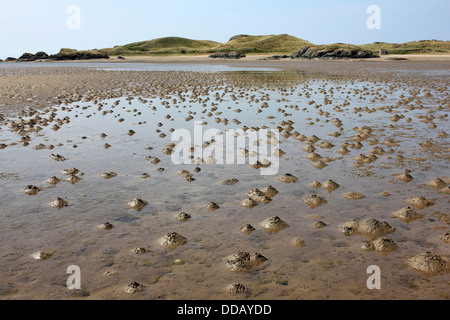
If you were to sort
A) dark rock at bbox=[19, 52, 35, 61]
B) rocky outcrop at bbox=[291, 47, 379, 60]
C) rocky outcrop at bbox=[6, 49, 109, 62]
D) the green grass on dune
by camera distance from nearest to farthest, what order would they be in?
1. rocky outcrop at bbox=[291, 47, 379, 60]
2. the green grass on dune
3. rocky outcrop at bbox=[6, 49, 109, 62]
4. dark rock at bbox=[19, 52, 35, 61]

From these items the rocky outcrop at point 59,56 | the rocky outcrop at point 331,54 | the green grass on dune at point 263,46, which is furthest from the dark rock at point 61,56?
the rocky outcrop at point 331,54

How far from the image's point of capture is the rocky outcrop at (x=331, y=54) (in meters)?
87.1

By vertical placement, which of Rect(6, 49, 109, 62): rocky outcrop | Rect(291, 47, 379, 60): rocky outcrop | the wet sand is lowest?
the wet sand

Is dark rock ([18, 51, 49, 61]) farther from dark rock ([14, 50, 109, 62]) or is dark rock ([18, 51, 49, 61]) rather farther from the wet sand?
the wet sand

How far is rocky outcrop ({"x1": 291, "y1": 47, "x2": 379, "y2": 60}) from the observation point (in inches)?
3428

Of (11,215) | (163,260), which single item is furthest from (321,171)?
(11,215)

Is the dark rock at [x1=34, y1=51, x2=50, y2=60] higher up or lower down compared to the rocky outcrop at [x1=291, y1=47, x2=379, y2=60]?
higher up

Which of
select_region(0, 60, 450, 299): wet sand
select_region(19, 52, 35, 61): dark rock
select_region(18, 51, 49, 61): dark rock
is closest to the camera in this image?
select_region(0, 60, 450, 299): wet sand

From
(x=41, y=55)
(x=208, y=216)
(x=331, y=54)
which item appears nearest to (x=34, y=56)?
(x=41, y=55)

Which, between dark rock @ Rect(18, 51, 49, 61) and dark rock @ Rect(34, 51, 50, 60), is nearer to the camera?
dark rock @ Rect(18, 51, 49, 61)

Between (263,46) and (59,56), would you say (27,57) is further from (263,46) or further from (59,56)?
(263,46)

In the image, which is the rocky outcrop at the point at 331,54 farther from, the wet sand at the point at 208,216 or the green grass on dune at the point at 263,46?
the wet sand at the point at 208,216

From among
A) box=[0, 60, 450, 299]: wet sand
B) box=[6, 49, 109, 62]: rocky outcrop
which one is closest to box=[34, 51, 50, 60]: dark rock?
box=[6, 49, 109, 62]: rocky outcrop
